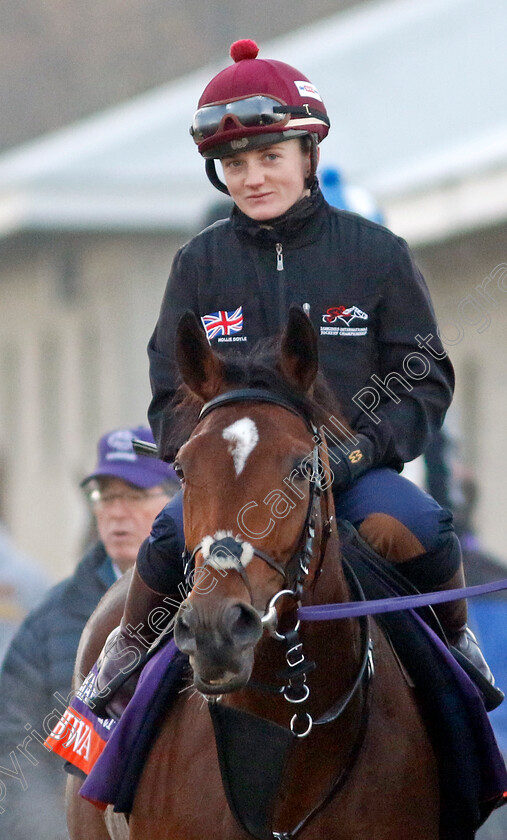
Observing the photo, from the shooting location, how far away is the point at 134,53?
1184 inches

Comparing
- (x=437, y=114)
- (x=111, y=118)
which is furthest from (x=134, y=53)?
(x=437, y=114)

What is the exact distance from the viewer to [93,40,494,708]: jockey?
409 centimetres

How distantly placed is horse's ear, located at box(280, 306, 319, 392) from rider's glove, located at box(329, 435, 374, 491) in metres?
0.29

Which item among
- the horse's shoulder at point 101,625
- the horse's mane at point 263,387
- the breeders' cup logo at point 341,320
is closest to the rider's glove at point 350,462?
the horse's mane at point 263,387

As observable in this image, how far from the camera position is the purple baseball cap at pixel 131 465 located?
6.80m

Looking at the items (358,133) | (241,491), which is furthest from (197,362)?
(358,133)

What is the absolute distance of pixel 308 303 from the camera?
4145mm

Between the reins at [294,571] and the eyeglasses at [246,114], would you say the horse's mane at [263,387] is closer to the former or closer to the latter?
the reins at [294,571]

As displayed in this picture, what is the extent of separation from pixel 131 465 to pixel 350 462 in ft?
10.2

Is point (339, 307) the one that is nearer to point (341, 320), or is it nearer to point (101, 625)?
point (341, 320)

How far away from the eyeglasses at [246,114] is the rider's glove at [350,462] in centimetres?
100

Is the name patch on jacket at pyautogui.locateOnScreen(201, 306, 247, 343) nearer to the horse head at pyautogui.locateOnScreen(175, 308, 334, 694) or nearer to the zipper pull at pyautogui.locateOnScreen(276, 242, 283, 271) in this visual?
the zipper pull at pyautogui.locateOnScreen(276, 242, 283, 271)

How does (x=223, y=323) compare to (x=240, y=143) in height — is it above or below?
below

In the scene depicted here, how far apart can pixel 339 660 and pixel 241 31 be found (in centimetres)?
2681
